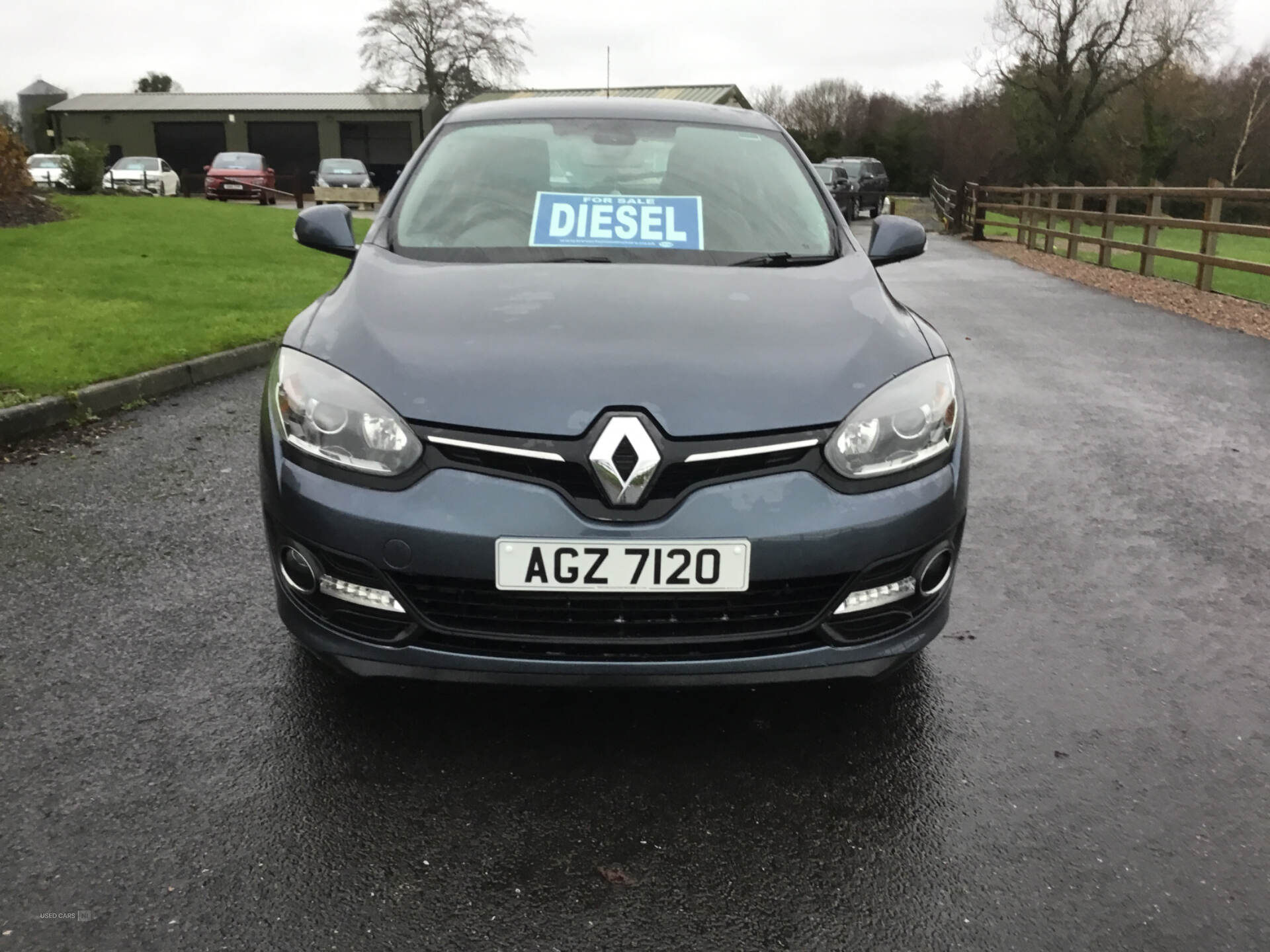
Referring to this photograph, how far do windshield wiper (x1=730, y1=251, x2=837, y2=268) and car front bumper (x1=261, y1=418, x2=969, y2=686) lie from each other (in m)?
0.99

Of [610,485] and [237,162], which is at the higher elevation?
[237,162]

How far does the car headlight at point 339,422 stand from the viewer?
2.33 m

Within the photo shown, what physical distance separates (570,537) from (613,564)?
0.34ft

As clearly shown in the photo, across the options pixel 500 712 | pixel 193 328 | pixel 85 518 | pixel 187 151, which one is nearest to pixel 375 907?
pixel 500 712

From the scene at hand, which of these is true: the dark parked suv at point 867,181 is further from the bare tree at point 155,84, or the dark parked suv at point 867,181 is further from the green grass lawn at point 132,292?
the bare tree at point 155,84

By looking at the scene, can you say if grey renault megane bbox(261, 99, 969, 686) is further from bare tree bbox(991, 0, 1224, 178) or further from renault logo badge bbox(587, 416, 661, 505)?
bare tree bbox(991, 0, 1224, 178)

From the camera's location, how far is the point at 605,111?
3.97 metres

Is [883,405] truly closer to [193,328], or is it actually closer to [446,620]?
[446,620]

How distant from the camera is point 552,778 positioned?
246cm

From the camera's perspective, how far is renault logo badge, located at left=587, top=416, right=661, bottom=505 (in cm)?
225

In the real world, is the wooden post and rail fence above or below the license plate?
Result: above

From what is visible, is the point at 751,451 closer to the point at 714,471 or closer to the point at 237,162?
the point at 714,471

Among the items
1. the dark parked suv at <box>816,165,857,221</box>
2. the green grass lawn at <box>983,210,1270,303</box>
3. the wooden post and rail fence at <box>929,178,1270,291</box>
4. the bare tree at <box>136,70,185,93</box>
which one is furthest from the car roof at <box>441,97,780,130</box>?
the bare tree at <box>136,70,185,93</box>

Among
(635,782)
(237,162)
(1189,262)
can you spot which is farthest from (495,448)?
(237,162)
